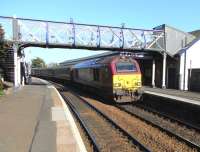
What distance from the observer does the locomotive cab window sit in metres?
22.2

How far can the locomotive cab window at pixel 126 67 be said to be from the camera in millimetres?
22166

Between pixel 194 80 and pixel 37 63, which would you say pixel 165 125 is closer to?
pixel 194 80

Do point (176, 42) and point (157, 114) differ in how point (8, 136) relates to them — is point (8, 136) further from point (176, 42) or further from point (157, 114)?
point (176, 42)

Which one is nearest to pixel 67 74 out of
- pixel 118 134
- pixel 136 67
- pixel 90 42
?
pixel 90 42

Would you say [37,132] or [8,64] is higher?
[8,64]

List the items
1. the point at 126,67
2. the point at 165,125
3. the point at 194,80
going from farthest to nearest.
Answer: the point at 194,80
the point at 126,67
the point at 165,125

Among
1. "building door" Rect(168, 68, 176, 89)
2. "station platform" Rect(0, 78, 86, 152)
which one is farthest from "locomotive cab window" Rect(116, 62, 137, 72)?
"building door" Rect(168, 68, 176, 89)

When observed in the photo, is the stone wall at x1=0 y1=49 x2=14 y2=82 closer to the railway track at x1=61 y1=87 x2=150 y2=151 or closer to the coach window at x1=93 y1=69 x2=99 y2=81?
the coach window at x1=93 y1=69 x2=99 y2=81

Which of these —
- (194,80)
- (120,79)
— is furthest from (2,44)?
(194,80)

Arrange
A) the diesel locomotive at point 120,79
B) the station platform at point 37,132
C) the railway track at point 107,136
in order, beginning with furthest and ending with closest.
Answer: the diesel locomotive at point 120,79
the railway track at point 107,136
the station platform at point 37,132

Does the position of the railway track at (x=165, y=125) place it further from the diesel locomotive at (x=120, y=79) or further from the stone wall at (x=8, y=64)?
the stone wall at (x=8, y=64)

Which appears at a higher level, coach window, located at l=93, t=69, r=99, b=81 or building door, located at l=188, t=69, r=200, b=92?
coach window, located at l=93, t=69, r=99, b=81

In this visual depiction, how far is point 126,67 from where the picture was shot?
2250cm

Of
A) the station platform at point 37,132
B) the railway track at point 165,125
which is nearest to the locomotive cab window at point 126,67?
the railway track at point 165,125
